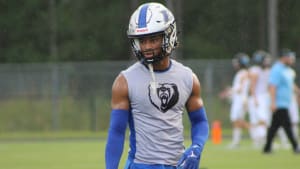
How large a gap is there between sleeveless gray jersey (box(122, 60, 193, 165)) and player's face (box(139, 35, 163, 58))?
189mm

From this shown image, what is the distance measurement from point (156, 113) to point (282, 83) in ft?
40.8

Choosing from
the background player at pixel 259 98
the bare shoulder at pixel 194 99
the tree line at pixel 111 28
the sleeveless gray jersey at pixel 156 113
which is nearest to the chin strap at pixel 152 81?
the sleeveless gray jersey at pixel 156 113

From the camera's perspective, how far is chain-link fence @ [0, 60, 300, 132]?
31.7m

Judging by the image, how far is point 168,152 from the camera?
23.4ft

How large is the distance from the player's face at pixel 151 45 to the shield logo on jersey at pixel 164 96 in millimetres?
250

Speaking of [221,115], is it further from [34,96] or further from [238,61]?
[238,61]

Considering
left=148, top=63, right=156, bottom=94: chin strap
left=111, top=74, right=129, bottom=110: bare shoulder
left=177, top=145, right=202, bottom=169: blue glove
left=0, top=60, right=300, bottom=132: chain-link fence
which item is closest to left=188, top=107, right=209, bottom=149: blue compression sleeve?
left=177, top=145, right=202, bottom=169: blue glove

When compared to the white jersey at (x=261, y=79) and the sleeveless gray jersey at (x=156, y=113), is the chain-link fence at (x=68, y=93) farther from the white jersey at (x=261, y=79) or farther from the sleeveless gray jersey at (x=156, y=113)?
the sleeveless gray jersey at (x=156, y=113)

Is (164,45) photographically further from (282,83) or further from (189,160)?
(282,83)

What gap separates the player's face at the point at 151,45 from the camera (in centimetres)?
694

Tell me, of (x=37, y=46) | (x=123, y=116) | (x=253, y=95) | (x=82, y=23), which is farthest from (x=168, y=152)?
(x=82, y=23)

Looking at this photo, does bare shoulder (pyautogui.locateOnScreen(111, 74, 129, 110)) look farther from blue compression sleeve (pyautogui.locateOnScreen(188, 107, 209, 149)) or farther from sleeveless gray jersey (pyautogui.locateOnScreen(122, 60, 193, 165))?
blue compression sleeve (pyautogui.locateOnScreen(188, 107, 209, 149))

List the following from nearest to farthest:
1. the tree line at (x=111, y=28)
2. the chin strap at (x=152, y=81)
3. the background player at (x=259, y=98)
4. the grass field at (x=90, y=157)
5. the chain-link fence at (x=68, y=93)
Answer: the chin strap at (x=152, y=81) < the grass field at (x=90, y=157) < the background player at (x=259, y=98) < the chain-link fence at (x=68, y=93) < the tree line at (x=111, y=28)

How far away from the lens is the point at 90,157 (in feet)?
63.4
